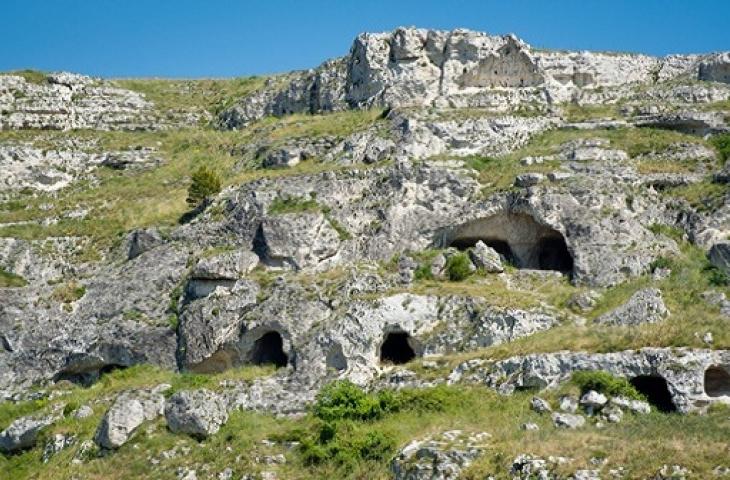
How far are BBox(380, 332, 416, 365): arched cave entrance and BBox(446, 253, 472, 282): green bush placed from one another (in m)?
3.27

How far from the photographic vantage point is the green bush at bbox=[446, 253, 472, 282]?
39406 mm

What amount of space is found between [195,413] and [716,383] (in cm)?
1713

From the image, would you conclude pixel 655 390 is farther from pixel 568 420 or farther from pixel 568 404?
pixel 568 420

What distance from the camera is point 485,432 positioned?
92.9 ft

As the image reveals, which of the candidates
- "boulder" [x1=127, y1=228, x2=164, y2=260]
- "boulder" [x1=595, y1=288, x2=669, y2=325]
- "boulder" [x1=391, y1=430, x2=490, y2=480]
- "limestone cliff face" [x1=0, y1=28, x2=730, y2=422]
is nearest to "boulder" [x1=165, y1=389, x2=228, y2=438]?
"limestone cliff face" [x1=0, y1=28, x2=730, y2=422]

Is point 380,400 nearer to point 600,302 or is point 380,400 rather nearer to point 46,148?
point 600,302

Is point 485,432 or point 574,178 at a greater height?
point 574,178

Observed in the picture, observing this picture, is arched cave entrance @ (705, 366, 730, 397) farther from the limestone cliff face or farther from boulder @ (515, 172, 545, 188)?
boulder @ (515, 172, 545, 188)

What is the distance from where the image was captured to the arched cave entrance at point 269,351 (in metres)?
38.2

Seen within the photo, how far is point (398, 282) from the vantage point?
39.3 m

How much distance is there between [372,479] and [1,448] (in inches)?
624

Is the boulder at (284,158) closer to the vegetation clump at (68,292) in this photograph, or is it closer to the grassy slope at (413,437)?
the vegetation clump at (68,292)

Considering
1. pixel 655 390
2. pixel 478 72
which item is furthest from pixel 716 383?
pixel 478 72

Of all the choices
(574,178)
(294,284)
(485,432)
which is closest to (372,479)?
(485,432)
